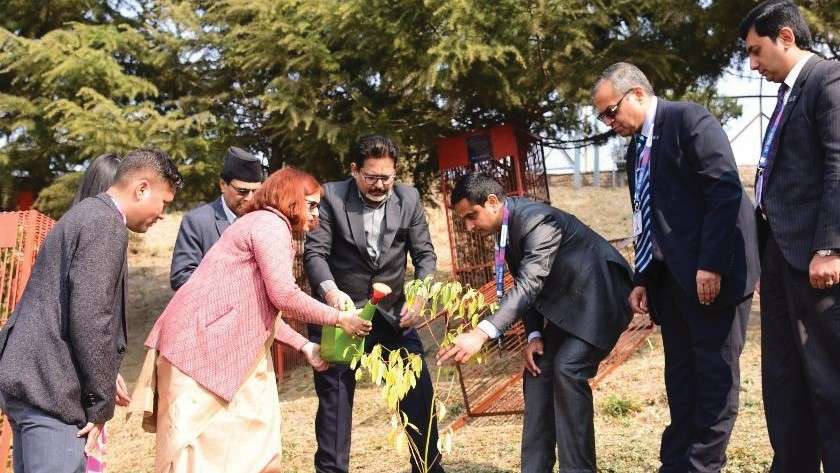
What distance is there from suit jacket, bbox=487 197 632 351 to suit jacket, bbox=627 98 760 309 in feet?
1.20

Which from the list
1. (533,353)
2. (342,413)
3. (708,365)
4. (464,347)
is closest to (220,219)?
(342,413)

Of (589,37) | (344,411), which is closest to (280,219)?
(344,411)

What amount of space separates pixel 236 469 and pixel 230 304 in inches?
24.0

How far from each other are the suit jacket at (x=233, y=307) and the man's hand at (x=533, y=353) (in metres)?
1.23

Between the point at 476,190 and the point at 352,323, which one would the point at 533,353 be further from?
the point at 352,323

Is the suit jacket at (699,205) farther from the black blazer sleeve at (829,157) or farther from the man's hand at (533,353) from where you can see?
the man's hand at (533,353)

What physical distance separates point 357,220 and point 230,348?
5.09 ft

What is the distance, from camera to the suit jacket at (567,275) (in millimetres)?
4039

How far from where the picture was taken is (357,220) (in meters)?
4.72

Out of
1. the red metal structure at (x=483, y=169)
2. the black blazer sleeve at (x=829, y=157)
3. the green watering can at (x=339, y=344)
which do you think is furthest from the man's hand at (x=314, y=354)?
the red metal structure at (x=483, y=169)

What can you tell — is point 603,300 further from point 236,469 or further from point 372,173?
point 236,469

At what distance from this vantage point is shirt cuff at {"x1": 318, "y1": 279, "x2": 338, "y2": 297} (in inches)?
175

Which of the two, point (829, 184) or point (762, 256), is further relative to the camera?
point (762, 256)

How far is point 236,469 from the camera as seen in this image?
324 centimetres
